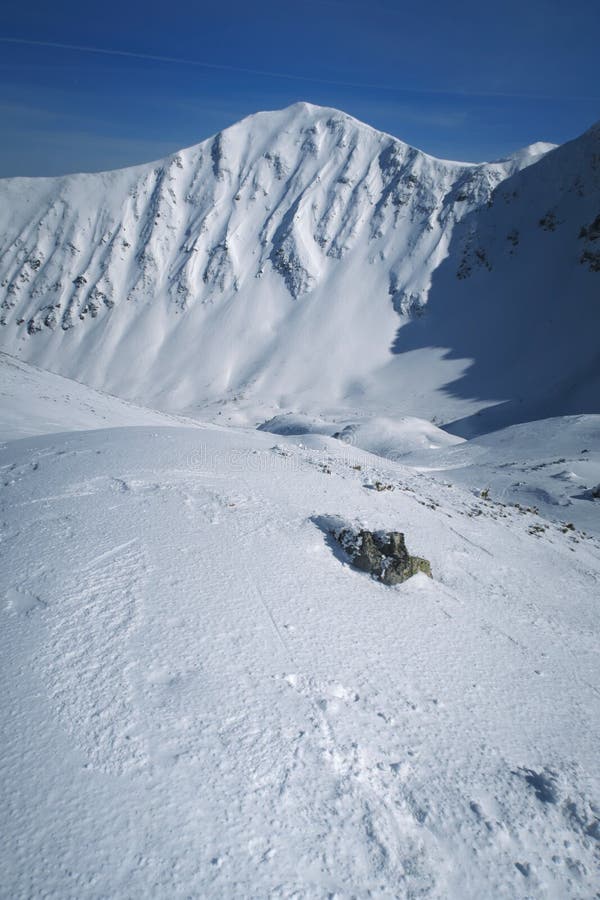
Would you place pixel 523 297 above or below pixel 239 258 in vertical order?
below

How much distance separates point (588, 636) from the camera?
262 inches

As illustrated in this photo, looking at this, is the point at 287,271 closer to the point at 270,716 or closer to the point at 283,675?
the point at 283,675

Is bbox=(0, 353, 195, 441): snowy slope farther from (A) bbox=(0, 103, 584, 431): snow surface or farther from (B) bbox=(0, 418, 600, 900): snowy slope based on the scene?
(A) bbox=(0, 103, 584, 431): snow surface

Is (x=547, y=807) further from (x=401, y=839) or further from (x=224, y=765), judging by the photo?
(x=224, y=765)

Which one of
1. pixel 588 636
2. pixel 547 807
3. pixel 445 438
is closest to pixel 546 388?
pixel 445 438

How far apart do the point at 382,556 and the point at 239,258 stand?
106 meters

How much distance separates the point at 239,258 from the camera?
101 meters

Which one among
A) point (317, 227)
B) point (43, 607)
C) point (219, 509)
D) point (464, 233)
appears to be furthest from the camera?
point (317, 227)

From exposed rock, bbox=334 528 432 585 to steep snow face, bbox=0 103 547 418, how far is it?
71.1 metres

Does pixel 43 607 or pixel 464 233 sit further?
pixel 464 233

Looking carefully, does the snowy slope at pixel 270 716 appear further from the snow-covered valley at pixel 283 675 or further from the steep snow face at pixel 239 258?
the steep snow face at pixel 239 258

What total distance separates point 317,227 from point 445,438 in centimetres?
7654

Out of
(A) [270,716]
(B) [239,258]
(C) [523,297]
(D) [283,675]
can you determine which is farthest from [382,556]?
(B) [239,258]

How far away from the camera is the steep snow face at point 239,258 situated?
88188 millimetres
